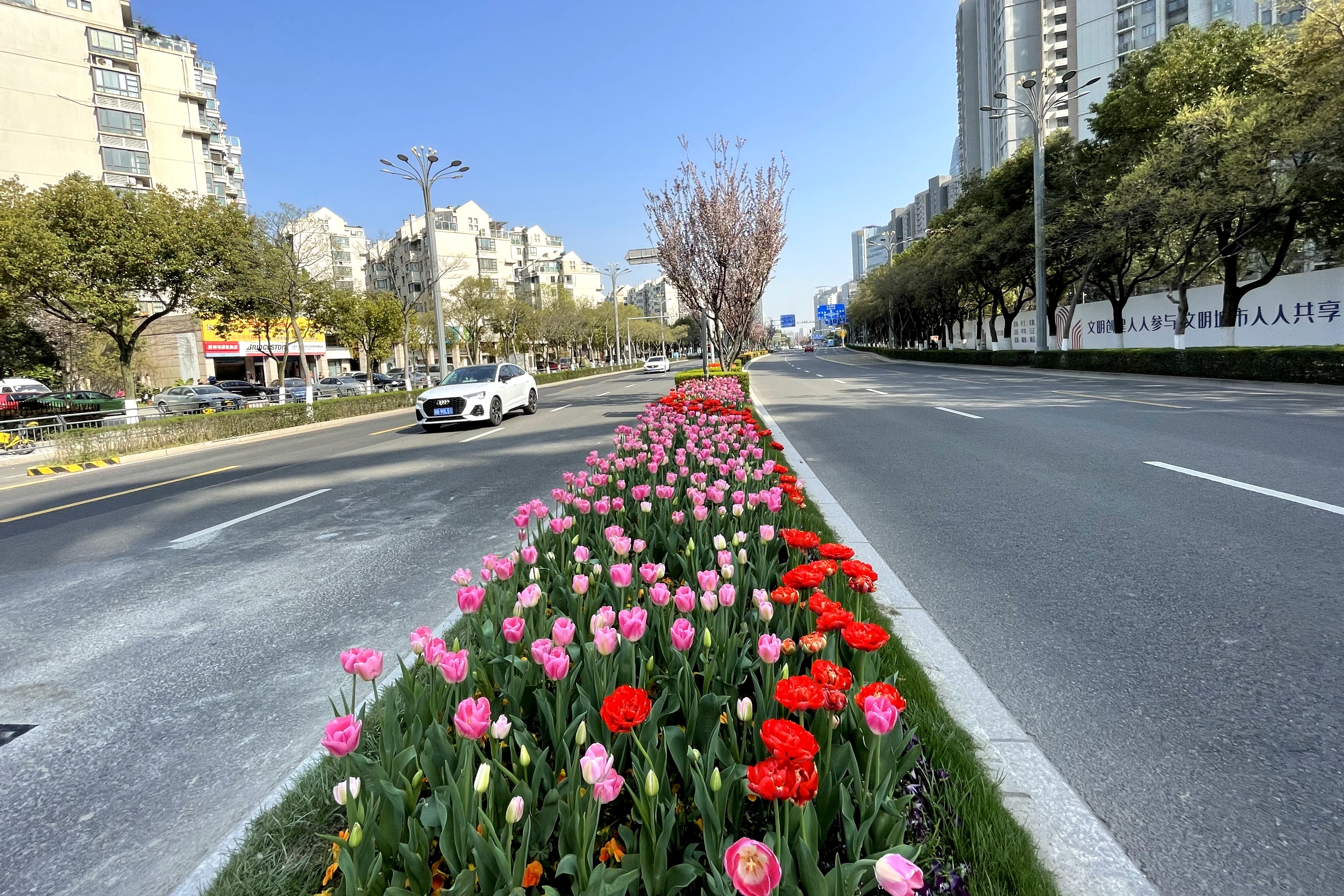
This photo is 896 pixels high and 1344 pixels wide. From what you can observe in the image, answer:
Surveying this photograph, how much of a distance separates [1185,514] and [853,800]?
5.00 meters

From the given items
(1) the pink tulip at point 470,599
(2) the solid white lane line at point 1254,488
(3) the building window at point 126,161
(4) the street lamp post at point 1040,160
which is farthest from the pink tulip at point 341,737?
(3) the building window at point 126,161

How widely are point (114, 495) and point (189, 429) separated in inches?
350

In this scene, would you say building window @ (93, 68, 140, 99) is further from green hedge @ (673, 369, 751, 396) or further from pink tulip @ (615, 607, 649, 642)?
pink tulip @ (615, 607, 649, 642)

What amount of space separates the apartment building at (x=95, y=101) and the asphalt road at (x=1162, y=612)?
164 feet

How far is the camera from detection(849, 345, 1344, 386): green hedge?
16.6 meters

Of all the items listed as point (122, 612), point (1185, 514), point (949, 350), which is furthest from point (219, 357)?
point (1185, 514)

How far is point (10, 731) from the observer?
2.93m

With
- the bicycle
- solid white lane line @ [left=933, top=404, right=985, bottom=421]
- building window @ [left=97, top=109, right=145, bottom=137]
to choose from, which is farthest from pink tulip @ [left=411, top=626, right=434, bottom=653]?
building window @ [left=97, top=109, right=145, bottom=137]

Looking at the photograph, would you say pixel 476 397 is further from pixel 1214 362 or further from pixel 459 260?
pixel 459 260

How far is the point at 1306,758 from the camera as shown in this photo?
230 centimetres

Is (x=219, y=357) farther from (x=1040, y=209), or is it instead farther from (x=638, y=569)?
(x=638, y=569)

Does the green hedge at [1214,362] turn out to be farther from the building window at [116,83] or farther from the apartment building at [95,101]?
the building window at [116,83]

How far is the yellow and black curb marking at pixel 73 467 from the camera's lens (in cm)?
1340

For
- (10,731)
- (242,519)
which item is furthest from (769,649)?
(242,519)
